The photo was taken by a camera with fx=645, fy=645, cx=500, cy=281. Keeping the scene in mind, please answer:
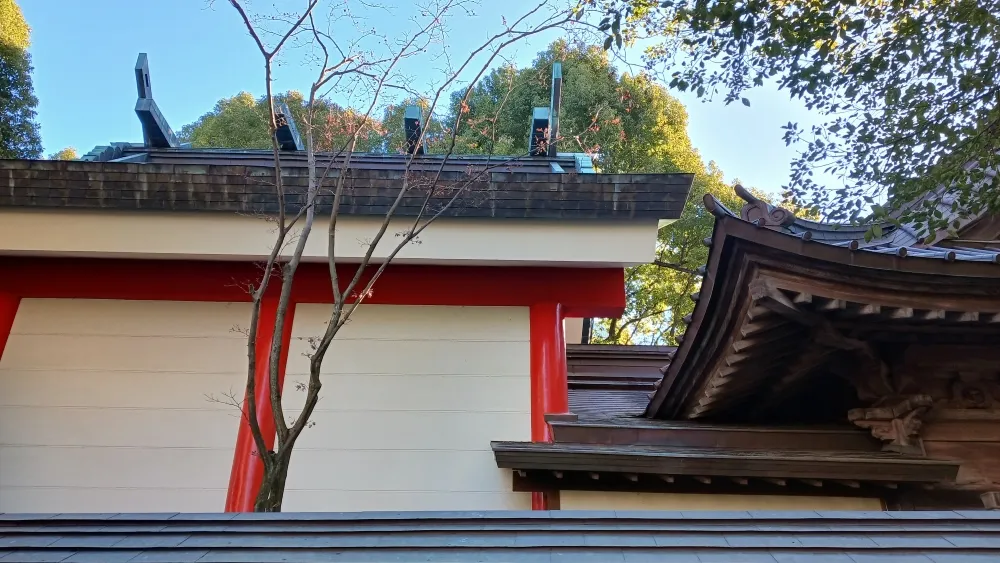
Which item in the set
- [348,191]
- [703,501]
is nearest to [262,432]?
[348,191]

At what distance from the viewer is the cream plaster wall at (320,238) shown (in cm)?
536

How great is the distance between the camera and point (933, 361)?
4203 mm

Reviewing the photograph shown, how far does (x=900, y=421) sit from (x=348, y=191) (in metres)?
4.43

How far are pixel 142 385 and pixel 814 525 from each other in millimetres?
5033

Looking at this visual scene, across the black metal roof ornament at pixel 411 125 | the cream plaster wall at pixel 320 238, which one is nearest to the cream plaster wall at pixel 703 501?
the cream plaster wall at pixel 320 238

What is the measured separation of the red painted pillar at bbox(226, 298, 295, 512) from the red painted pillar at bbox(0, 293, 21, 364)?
2.13 metres

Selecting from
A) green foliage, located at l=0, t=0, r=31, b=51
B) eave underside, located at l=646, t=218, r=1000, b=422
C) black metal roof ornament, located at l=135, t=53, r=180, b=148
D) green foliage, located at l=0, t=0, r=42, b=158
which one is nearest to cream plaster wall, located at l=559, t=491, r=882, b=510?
eave underside, located at l=646, t=218, r=1000, b=422

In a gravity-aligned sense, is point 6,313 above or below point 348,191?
below

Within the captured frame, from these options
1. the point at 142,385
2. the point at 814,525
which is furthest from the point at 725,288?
the point at 142,385

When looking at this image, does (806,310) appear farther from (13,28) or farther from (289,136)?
(13,28)

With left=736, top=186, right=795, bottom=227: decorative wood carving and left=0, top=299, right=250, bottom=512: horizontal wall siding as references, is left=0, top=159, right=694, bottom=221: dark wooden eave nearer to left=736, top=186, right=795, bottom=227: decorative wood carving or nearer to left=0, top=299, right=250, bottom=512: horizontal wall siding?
left=736, top=186, right=795, bottom=227: decorative wood carving

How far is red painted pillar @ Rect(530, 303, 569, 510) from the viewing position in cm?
521

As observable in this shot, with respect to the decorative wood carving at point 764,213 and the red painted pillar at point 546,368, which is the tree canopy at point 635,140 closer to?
the red painted pillar at point 546,368

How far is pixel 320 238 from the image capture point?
213 inches
